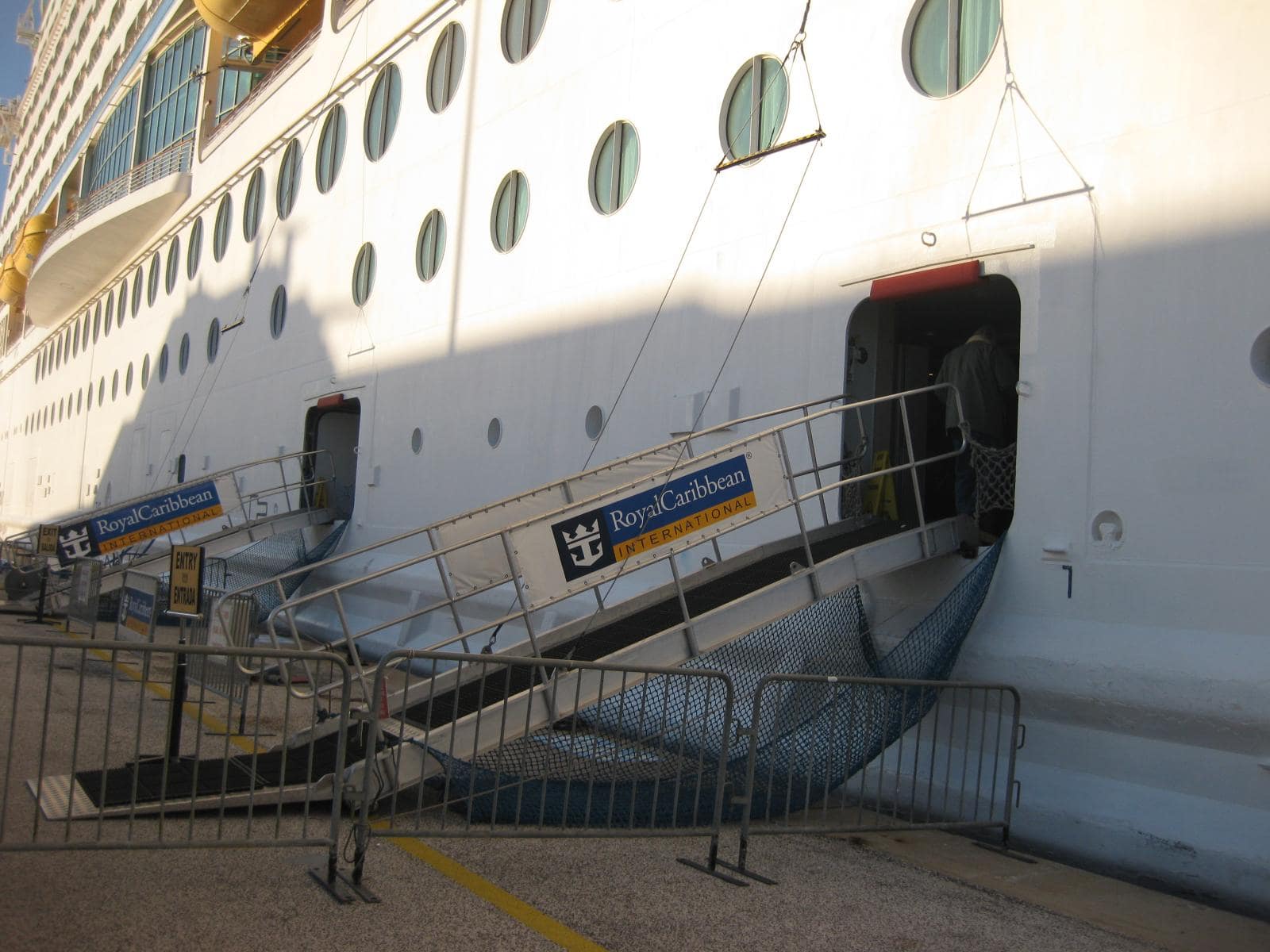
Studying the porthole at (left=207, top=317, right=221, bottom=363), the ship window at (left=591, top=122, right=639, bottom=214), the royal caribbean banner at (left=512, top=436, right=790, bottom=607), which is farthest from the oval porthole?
the porthole at (left=207, top=317, right=221, bottom=363)

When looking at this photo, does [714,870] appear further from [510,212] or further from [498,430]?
[510,212]

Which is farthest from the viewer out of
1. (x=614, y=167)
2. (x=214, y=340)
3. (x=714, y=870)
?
(x=214, y=340)

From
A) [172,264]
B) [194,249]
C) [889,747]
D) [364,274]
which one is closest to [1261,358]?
[889,747]

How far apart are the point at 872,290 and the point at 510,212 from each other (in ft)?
18.2

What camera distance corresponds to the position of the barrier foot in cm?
539

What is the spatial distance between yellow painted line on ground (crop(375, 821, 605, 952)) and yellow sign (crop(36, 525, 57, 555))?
39.8ft

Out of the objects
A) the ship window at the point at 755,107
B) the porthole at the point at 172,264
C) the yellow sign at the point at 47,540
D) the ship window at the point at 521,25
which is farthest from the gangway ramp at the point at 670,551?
the porthole at the point at 172,264

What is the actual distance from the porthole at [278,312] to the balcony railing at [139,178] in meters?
8.10

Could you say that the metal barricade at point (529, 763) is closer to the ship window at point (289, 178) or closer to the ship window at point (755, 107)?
the ship window at point (755, 107)

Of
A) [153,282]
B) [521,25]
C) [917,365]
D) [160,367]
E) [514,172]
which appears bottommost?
[917,365]

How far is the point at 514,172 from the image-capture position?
40.1 feet

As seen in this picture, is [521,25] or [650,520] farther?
[521,25]

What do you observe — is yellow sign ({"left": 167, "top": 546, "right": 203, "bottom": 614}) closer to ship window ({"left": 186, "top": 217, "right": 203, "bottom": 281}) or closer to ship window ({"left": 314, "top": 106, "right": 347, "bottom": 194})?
ship window ({"left": 314, "top": 106, "right": 347, "bottom": 194})

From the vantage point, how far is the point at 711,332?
30.6 feet
